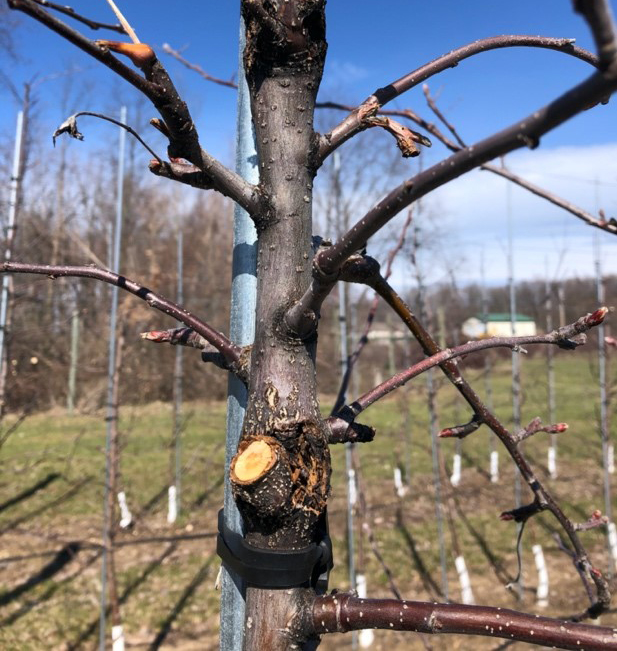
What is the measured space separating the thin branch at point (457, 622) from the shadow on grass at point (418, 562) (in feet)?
15.5

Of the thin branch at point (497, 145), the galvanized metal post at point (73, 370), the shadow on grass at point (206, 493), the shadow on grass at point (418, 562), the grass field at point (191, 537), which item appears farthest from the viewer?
the galvanized metal post at point (73, 370)

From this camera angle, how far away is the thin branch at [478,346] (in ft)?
2.77

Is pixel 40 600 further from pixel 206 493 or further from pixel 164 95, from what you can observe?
pixel 164 95

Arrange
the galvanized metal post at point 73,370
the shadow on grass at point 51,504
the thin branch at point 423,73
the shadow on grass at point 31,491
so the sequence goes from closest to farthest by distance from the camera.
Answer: the thin branch at point 423,73 → the shadow on grass at point 51,504 → the shadow on grass at point 31,491 → the galvanized metal post at point 73,370

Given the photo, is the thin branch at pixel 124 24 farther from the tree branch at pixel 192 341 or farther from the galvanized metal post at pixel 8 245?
the galvanized metal post at pixel 8 245

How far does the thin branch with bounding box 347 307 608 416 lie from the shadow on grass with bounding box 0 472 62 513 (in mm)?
7250

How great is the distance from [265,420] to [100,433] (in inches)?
395

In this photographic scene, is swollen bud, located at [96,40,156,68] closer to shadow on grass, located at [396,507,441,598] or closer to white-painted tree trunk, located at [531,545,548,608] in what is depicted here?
shadow on grass, located at [396,507,441,598]

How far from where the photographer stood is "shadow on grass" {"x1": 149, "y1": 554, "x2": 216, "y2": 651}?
4.57 meters

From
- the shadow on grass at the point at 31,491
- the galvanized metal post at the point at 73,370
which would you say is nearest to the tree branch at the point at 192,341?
the shadow on grass at the point at 31,491

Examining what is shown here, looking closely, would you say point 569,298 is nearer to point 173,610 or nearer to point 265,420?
point 173,610

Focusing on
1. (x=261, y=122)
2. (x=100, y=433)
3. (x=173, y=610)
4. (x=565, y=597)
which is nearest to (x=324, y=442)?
(x=261, y=122)

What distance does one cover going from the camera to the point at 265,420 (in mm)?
744

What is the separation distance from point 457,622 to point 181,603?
5.03m
